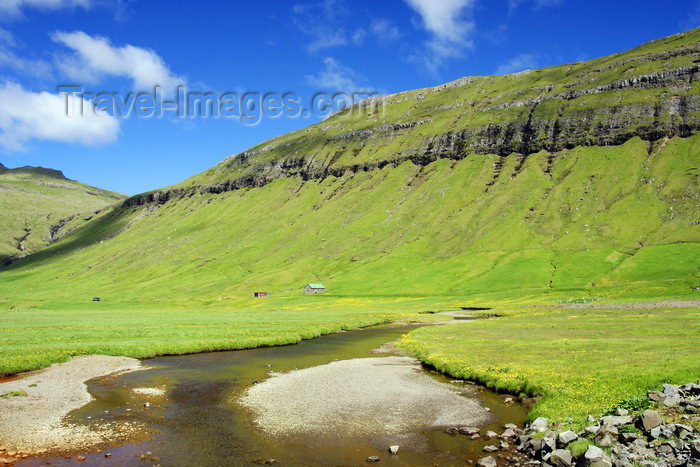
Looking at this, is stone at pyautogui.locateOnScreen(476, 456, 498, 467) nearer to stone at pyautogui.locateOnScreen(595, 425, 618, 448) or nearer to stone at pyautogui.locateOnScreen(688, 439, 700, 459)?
stone at pyautogui.locateOnScreen(595, 425, 618, 448)

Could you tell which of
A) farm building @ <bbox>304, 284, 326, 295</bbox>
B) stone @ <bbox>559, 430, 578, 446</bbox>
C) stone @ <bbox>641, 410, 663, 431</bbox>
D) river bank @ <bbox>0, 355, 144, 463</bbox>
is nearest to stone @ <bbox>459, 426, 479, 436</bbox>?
stone @ <bbox>559, 430, 578, 446</bbox>

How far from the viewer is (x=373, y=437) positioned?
2548 centimetres

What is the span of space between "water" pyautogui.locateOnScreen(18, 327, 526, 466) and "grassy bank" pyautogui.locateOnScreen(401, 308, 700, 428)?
3.13m

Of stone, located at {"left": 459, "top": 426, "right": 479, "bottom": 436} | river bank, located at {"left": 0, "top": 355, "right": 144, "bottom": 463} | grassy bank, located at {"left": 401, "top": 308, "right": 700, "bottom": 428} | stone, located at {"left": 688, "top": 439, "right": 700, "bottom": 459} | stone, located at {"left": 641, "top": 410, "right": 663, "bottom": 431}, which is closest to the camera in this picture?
stone, located at {"left": 688, "top": 439, "right": 700, "bottom": 459}

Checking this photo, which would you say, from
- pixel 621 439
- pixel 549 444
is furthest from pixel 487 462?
pixel 621 439

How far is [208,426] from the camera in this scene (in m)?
27.5

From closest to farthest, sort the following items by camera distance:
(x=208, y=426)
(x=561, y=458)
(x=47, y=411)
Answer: (x=561, y=458), (x=208, y=426), (x=47, y=411)

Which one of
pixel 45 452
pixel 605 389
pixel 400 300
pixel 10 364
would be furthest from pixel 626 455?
pixel 400 300

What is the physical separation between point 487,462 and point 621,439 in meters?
5.87

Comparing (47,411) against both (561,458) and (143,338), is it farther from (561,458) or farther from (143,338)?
(143,338)

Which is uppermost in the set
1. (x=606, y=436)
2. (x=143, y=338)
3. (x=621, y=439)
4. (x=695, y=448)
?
(x=695, y=448)

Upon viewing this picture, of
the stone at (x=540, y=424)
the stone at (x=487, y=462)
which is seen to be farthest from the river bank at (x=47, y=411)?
the stone at (x=540, y=424)

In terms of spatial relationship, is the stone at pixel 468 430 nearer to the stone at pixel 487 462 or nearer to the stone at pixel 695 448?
the stone at pixel 487 462

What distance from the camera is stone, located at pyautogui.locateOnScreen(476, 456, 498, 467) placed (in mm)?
20641
